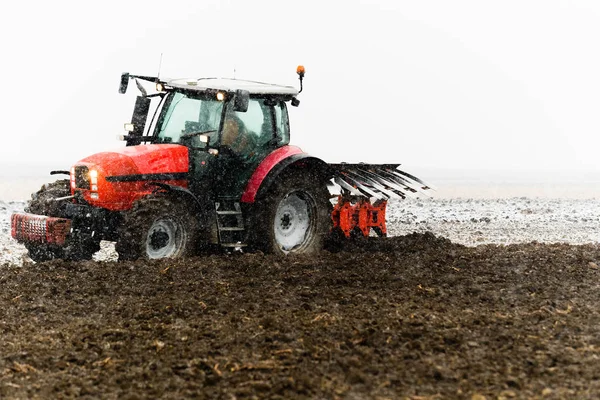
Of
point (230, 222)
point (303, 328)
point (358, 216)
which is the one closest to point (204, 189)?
point (230, 222)

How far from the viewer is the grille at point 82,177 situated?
8.87 m

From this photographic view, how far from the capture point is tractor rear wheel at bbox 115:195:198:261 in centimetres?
831

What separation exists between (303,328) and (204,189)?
3825 mm

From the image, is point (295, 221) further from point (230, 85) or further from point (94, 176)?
point (94, 176)

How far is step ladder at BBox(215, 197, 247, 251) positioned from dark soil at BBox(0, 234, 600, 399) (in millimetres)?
236

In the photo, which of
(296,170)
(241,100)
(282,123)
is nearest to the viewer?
(241,100)

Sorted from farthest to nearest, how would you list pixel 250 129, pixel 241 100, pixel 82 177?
pixel 250 129
pixel 82 177
pixel 241 100

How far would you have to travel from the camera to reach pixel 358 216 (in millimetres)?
10344

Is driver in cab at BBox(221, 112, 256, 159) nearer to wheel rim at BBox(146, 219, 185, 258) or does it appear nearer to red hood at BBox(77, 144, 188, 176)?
red hood at BBox(77, 144, 188, 176)

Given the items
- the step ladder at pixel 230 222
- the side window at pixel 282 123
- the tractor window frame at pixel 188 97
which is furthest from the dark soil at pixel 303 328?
the side window at pixel 282 123

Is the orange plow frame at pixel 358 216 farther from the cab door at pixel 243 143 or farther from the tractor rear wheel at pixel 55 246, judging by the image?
the tractor rear wheel at pixel 55 246

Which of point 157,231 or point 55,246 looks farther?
point 55,246

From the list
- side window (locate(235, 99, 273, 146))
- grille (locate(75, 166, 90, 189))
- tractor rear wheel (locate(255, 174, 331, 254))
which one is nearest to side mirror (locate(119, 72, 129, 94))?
grille (locate(75, 166, 90, 189))

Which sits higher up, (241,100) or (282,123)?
(241,100)
